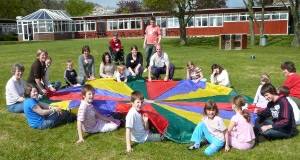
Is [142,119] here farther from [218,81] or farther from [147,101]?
[218,81]

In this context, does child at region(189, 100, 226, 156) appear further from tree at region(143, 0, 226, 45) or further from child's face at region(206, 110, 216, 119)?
tree at region(143, 0, 226, 45)

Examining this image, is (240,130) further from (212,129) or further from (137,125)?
(137,125)

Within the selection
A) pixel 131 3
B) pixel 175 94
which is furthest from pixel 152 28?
pixel 131 3

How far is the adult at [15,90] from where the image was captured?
26.0 ft

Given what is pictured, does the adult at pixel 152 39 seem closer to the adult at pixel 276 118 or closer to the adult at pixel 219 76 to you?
the adult at pixel 219 76

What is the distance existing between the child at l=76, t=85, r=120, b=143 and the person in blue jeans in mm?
745

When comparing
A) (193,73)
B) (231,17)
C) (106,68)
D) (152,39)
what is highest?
(231,17)

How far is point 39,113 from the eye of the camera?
691 cm

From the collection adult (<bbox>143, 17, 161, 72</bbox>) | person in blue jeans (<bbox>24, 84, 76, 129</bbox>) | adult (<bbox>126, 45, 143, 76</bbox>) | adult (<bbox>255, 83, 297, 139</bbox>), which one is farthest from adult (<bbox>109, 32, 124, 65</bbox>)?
adult (<bbox>255, 83, 297, 139</bbox>)

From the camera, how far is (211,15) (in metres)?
47.9

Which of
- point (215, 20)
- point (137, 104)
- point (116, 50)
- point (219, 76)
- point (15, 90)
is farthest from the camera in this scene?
point (215, 20)

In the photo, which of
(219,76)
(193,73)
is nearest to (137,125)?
(219,76)

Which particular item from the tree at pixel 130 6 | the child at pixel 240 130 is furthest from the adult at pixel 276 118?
the tree at pixel 130 6

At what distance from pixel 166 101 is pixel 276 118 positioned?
2.41m
